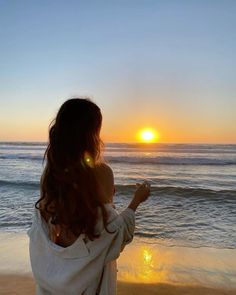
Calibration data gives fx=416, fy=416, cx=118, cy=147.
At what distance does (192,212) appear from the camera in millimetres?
9500

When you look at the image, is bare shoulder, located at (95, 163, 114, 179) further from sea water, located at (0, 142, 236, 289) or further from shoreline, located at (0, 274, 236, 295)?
sea water, located at (0, 142, 236, 289)

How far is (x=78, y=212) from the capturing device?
79.8 inches

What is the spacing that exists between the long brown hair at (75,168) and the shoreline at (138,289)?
287 centimetres

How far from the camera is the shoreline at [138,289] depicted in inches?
181

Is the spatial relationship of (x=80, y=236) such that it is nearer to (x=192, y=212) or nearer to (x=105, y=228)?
(x=105, y=228)

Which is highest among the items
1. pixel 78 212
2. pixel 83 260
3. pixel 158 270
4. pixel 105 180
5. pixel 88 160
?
pixel 88 160

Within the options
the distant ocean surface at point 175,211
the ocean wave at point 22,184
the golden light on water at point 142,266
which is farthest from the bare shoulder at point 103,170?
the ocean wave at point 22,184

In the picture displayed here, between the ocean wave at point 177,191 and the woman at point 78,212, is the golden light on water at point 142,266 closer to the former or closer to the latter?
the woman at point 78,212

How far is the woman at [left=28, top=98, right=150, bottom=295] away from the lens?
2.04 m

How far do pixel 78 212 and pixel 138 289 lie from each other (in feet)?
9.90

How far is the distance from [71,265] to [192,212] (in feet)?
25.3

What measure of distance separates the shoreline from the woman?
8.73 ft

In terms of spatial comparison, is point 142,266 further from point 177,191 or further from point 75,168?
point 177,191

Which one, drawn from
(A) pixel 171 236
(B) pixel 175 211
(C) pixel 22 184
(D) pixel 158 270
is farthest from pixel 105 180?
(C) pixel 22 184
